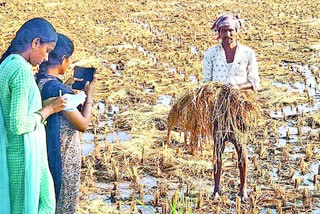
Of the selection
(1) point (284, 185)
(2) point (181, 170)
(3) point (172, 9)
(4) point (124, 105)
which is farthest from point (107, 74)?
(3) point (172, 9)

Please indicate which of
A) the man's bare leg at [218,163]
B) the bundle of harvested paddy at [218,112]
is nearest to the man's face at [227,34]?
the bundle of harvested paddy at [218,112]

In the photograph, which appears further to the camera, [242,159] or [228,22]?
[242,159]

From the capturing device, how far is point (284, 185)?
4934 mm

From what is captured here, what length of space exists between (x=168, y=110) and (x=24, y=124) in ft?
14.3

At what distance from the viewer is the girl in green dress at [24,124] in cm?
270

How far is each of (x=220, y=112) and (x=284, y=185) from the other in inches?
45.7

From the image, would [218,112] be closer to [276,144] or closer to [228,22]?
[228,22]

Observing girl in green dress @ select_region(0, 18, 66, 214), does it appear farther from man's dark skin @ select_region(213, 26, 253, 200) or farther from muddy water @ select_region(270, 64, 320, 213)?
muddy water @ select_region(270, 64, 320, 213)

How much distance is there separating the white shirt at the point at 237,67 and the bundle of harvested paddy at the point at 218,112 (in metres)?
0.13

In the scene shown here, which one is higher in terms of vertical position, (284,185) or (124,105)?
(124,105)

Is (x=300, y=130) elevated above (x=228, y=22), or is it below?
below

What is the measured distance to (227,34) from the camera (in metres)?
4.26

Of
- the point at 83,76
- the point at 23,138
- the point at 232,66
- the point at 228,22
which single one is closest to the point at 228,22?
the point at 228,22

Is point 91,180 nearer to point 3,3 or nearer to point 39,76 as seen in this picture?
point 39,76
